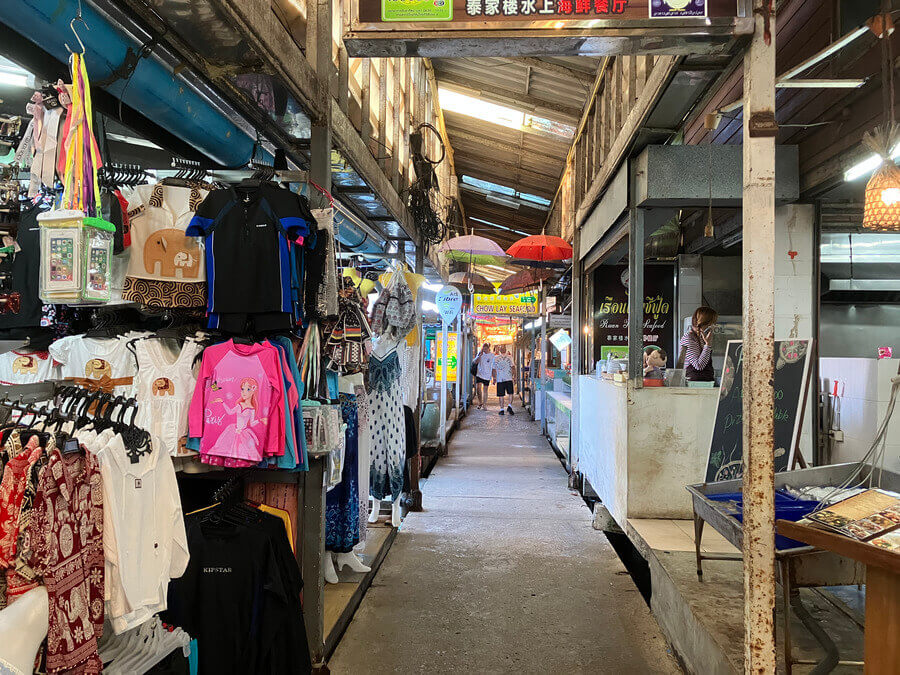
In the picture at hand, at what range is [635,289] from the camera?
509 centimetres

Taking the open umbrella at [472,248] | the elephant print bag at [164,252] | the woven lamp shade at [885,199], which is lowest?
the elephant print bag at [164,252]

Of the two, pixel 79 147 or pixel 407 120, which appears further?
pixel 407 120

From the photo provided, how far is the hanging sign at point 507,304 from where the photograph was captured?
48.0 ft

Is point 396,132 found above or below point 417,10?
above

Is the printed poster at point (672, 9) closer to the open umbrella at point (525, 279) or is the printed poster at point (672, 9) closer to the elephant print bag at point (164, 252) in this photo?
the elephant print bag at point (164, 252)

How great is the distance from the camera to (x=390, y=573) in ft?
16.3

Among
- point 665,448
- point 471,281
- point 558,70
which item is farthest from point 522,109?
point 665,448

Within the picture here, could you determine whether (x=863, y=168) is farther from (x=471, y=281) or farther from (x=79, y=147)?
(x=471, y=281)

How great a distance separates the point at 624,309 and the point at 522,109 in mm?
3300

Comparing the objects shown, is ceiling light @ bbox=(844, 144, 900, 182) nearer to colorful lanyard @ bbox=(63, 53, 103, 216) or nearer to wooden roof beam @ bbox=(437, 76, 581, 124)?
wooden roof beam @ bbox=(437, 76, 581, 124)

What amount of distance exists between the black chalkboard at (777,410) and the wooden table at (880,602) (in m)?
1.19

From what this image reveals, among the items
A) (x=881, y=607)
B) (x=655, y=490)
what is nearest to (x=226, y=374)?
(x=881, y=607)

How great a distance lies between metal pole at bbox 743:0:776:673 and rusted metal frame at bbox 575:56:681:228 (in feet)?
3.36

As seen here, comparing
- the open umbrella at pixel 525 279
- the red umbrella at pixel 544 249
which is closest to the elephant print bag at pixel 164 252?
the red umbrella at pixel 544 249
